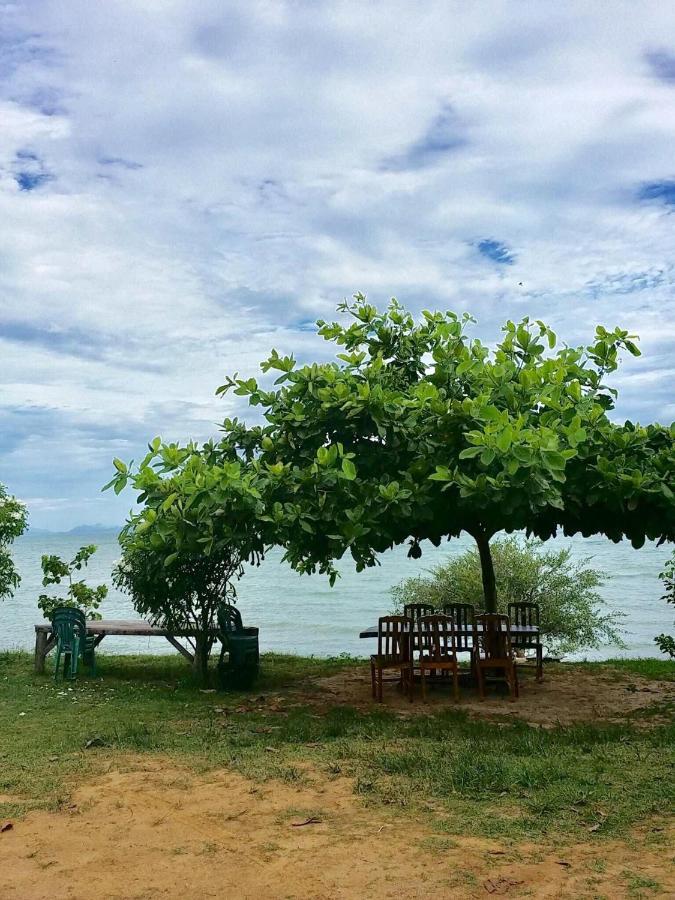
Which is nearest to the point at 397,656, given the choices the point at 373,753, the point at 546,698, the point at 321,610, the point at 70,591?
the point at 546,698

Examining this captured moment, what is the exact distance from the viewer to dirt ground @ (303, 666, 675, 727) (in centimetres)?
962

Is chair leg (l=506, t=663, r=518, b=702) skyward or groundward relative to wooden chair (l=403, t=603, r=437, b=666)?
groundward

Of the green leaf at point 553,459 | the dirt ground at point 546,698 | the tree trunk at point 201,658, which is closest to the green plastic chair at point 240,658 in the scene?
the tree trunk at point 201,658

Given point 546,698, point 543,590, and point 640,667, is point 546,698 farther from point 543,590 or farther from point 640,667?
point 543,590

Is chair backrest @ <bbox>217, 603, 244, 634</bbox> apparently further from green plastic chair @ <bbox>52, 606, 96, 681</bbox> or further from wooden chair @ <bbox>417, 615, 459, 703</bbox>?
wooden chair @ <bbox>417, 615, 459, 703</bbox>

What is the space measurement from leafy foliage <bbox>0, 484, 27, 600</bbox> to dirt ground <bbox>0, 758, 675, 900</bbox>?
353 inches

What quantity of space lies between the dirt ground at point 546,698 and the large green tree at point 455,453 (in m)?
1.84

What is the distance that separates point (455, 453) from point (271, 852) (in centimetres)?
485

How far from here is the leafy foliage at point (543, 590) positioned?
1772cm

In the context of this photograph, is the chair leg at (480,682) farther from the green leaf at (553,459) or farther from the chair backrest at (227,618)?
the green leaf at (553,459)

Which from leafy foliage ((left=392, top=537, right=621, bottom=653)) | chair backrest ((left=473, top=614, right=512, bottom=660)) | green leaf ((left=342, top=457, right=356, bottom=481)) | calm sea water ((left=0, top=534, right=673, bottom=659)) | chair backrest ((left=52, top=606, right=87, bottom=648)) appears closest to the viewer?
green leaf ((left=342, top=457, right=356, bottom=481))

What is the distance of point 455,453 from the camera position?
907cm

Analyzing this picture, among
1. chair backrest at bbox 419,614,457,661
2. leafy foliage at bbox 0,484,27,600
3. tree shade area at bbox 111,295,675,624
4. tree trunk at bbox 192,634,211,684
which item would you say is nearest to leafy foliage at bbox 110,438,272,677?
tree shade area at bbox 111,295,675,624

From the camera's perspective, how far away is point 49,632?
13117 mm
